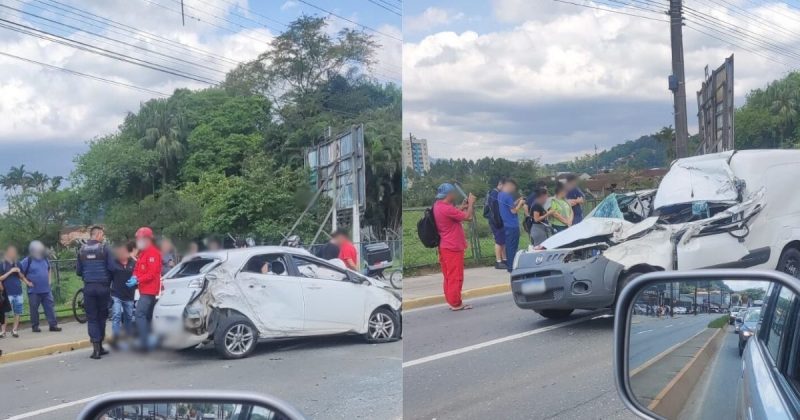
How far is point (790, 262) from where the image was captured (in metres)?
1.47

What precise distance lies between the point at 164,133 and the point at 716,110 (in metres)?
1.20

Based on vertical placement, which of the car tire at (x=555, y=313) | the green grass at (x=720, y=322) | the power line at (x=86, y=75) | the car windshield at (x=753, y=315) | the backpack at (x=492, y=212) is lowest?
the car tire at (x=555, y=313)

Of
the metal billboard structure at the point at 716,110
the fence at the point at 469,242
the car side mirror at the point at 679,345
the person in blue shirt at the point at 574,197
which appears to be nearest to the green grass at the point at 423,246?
the fence at the point at 469,242

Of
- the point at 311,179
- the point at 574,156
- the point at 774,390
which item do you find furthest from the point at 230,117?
the point at 774,390

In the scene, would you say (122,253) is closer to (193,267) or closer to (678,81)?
(193,267)

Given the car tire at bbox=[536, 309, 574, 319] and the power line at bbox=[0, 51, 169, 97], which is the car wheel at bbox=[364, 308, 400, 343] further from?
the power line at bbox=[0, 51, 169, 97]

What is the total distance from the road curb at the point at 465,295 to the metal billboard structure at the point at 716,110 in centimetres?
56

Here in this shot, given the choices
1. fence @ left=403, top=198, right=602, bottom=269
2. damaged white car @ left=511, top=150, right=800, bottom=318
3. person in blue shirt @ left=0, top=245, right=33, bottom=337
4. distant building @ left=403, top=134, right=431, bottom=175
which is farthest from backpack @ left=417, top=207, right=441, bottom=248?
person in blue shirt @ left=0, top=245, right=33, bottom=337

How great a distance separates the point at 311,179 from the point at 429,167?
30 centimetres

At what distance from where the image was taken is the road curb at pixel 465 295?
1.94 metres

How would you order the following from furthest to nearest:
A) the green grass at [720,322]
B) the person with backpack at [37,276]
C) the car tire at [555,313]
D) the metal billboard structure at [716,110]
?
1. the car tire at [555,313]
2. the person with backpack at [37,276]
3. the metal billboard structure at [716,110]
4. the green grass at [720,322]

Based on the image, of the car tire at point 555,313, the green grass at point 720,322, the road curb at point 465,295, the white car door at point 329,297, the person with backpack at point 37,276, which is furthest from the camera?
the white car door at point 329,297

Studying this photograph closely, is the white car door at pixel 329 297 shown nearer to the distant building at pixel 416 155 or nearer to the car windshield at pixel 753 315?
the distant building at pixel 416 155

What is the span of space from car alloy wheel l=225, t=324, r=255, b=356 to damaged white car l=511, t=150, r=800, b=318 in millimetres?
770
